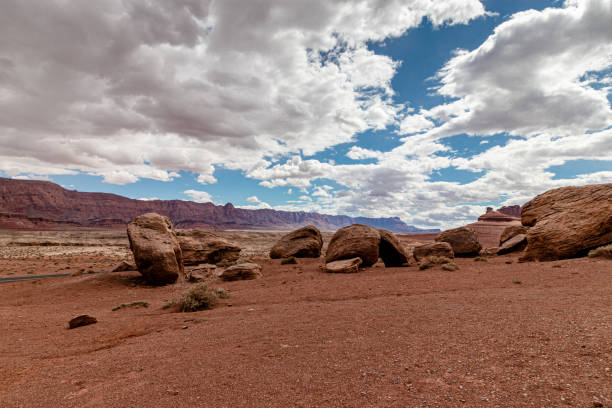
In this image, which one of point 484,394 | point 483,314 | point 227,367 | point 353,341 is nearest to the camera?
point 484,394

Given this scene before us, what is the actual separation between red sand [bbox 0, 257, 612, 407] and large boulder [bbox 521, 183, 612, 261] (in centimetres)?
517

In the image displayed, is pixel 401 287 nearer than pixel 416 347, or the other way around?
pixel 416 347

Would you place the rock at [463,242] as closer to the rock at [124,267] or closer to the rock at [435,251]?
the rock at [435,251]

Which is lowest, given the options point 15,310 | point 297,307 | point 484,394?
point 15,310

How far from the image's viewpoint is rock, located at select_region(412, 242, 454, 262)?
2022 centimetres

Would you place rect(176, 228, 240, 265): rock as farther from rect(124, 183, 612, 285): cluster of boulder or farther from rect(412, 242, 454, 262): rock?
rect(412, 242, 454, 262): rock

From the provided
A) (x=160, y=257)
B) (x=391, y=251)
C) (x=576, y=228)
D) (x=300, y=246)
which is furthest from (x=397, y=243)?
(x=160, y=257)

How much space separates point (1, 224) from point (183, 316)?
22846 centimetres

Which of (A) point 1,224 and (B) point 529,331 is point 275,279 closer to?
(B) point 529,331

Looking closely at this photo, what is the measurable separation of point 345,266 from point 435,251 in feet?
24.5

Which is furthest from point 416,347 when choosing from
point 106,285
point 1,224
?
point 1,224

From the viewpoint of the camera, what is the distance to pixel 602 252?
1352 centimetres

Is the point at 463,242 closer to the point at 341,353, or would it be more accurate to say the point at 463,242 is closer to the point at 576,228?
the point at 576,228

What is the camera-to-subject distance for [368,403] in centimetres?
387
